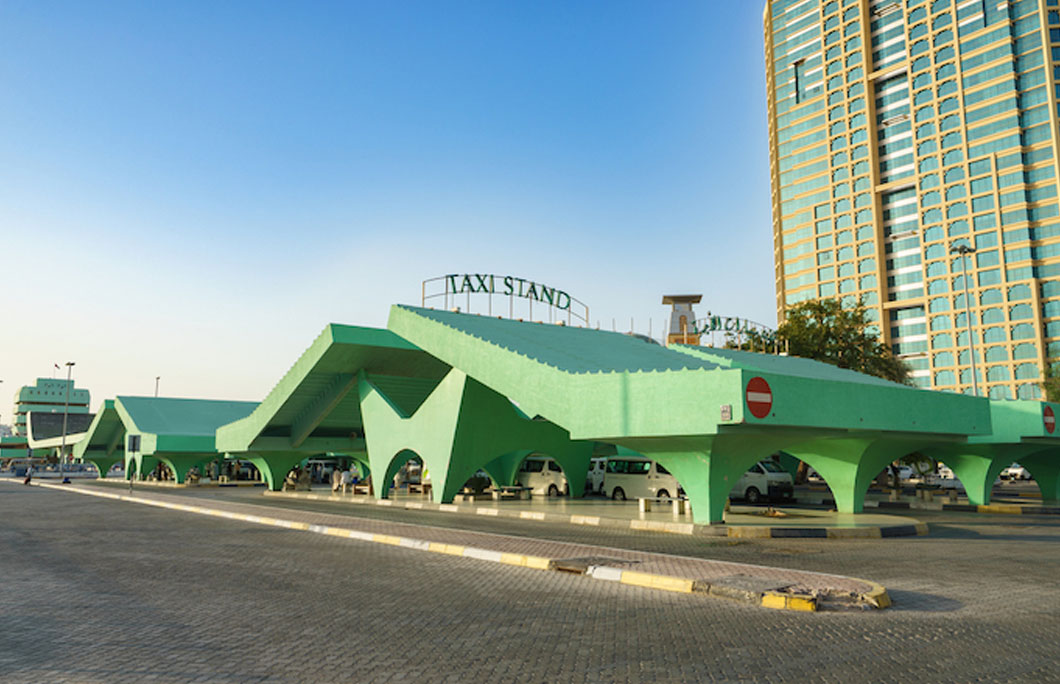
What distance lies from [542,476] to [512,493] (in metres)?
3.33

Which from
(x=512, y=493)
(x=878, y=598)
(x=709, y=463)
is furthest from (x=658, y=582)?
(x=512, y=493)

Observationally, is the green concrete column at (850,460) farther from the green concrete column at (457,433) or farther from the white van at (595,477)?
the white van at (595,477)

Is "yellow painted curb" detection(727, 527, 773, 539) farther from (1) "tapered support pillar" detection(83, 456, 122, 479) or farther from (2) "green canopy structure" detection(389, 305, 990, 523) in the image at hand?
(1) "tapered support pillar" detection(83, 456, 122, 479)

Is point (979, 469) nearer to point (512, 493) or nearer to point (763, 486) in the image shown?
point (763, 486)

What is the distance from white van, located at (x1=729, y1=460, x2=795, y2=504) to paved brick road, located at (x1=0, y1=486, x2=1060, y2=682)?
16.4 m

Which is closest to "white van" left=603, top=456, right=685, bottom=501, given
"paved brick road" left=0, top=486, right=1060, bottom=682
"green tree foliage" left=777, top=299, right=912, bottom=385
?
"paved brick road" left=0, top=486, right=1060, bottom=682

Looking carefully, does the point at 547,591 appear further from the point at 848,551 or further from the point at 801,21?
the point at 801,21

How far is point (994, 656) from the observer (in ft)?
25.0

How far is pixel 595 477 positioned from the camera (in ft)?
134

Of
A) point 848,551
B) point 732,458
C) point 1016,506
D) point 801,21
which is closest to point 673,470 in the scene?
point 732,458

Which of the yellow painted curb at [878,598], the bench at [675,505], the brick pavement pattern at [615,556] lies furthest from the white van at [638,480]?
the yellow painted curb at [878,598]

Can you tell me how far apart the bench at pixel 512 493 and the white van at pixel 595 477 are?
546 centimetres

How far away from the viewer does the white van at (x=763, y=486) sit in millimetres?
32906

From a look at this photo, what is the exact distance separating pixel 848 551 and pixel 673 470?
6.03 metres
